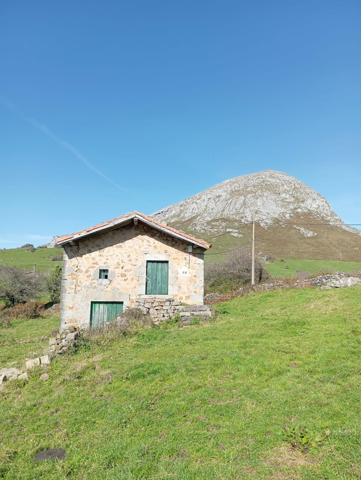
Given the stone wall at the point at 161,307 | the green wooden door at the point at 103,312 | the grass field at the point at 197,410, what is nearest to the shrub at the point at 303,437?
the grass field at the point at 197,410

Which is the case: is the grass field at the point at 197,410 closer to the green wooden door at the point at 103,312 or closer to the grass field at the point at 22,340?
the grass field at the point at 22,340

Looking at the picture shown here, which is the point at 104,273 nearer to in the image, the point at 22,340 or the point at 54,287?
the point at 22,340

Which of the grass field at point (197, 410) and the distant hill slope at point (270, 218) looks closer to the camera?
the grass field at point (197, 410)

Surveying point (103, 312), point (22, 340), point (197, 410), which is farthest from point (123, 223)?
point (197, 410)

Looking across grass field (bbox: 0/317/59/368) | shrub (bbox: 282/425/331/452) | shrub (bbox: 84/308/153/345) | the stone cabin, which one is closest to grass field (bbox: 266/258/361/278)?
the stone cabin

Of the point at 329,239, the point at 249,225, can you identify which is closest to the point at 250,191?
the point at 249,225

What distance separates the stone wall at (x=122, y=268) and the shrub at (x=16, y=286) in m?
16.4

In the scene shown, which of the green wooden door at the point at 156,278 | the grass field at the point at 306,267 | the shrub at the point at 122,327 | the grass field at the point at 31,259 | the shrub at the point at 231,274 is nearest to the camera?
the shrub at the point at 122,327

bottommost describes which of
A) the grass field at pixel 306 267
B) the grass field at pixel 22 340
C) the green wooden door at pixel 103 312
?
the grass field at pixel 22 340

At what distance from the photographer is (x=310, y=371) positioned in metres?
8.66

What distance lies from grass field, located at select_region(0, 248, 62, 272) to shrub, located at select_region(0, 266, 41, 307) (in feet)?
39.2

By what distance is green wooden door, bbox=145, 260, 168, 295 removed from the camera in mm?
16361

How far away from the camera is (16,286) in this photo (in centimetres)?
3002

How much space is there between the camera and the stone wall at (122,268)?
1592 centimetres
